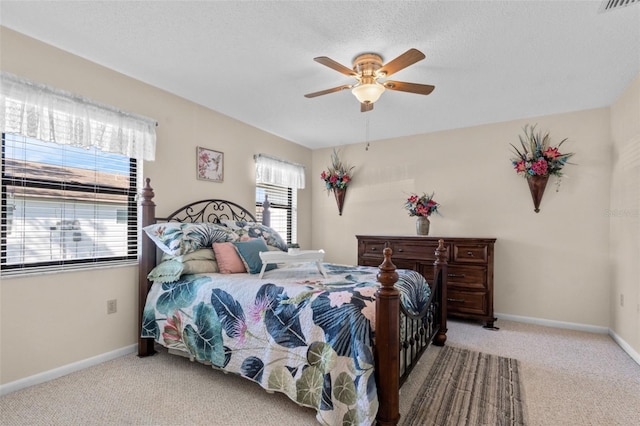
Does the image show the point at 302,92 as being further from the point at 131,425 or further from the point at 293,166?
the point at 131,425

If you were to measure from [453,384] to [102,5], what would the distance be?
3.41 metres

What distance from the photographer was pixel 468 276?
3746 mm

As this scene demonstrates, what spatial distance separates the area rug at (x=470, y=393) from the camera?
76.2 inches

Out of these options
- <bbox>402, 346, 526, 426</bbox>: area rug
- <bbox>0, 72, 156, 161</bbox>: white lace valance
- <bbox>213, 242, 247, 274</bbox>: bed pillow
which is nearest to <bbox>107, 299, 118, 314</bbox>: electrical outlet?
<bbox>213, 242, 247, 274</bbox>: bed pillow

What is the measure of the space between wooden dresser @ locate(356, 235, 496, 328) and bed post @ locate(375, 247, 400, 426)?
7.70 ft

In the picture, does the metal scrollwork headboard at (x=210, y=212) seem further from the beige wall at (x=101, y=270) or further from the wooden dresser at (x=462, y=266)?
the wooden dresser at (x=462, y=266)

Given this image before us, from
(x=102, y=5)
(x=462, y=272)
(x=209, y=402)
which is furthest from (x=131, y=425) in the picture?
(x=462, y=272)

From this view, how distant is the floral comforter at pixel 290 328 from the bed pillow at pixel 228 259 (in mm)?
157

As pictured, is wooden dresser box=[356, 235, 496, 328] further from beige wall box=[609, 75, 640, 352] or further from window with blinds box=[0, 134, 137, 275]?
window with blinds box=[0, 134, 137, 275]

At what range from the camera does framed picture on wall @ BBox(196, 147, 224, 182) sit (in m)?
3.51

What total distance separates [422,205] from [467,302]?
1.28 m

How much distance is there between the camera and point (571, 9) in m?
1.93

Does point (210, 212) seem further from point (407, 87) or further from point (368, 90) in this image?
point (407, 87)

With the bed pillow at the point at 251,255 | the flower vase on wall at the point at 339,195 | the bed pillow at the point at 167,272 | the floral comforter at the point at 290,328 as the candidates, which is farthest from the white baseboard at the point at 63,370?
the flower vase on wall at the point at 339,195
